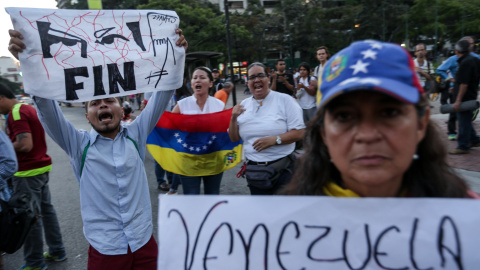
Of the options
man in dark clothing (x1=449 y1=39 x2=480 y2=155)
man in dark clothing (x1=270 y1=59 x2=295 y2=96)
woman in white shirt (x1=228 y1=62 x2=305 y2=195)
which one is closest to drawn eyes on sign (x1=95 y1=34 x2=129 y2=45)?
woman in white shirt (x1=228 y1=62 x2=305 y2=195)

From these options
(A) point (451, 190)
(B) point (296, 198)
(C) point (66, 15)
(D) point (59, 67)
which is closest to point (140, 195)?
(D) point (59, 67)

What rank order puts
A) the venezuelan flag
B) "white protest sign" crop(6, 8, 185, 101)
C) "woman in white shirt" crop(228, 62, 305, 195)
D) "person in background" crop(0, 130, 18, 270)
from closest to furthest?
"white protest sign" crop(6, 8, 185, 101) < "person in background" crop(0, 130, 18, 270) < "woman in white shirt" crop(228, 62, 305, 195) < the venezuelan flag

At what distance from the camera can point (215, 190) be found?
4.18 metres

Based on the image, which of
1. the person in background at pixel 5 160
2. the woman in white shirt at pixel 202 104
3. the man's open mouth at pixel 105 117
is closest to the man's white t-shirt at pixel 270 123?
the woman in white shirt at pixel 202 104

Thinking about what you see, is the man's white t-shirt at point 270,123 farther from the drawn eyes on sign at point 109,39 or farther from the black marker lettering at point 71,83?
the black marker lettering at point 71,83

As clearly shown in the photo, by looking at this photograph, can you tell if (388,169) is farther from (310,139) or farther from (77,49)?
(77,49)

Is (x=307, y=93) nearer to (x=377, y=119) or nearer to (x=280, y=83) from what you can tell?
(x=280, y=83)

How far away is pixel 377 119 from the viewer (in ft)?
3.43

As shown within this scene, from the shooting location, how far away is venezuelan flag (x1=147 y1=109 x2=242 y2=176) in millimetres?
4062

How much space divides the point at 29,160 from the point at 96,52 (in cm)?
177

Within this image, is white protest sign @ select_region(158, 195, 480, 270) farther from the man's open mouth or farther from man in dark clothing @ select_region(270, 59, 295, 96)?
man in dark clothing @ select_region(270, 59, 295, 96)

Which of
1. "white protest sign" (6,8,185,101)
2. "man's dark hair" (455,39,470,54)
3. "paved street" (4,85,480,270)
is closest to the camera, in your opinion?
"white protest sign" (6,8,185,101)

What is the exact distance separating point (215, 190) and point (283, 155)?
125 cm

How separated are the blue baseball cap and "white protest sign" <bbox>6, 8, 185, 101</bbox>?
1.67 m
